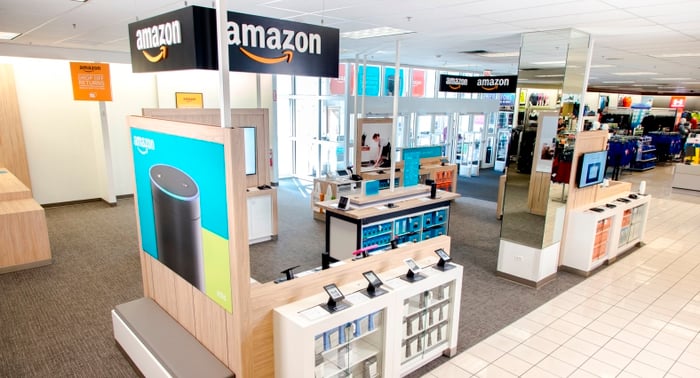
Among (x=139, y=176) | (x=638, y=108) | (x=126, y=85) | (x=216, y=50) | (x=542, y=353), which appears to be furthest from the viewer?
(x=638, y=108)

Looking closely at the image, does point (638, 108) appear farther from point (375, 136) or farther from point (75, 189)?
point (75, 189)

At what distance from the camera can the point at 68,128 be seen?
29.8 ft

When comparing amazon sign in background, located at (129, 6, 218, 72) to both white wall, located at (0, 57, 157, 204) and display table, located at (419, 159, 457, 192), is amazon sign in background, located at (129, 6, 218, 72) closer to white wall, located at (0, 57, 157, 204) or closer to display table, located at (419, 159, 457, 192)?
white wall, located at (0, 57, 157, 204)

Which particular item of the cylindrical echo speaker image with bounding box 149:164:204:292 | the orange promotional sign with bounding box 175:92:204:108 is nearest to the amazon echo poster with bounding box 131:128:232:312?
the cylindrical echo speaker image with bounding box 149:164:204:292

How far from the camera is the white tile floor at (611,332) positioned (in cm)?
405

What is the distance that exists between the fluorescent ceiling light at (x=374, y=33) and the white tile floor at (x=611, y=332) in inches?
168

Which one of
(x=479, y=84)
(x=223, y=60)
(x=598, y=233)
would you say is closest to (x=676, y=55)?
(x=479, y=84)

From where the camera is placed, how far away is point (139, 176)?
3.86 m

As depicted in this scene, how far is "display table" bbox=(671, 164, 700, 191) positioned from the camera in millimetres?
12352

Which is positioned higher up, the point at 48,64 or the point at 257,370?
the point at 48,64

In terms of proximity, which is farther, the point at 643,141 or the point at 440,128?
the point at 643,141

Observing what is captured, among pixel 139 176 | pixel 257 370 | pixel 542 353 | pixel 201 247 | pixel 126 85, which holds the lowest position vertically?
pixel 542 353

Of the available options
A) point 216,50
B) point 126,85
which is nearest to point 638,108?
point 126,85

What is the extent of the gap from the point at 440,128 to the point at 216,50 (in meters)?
12.0
